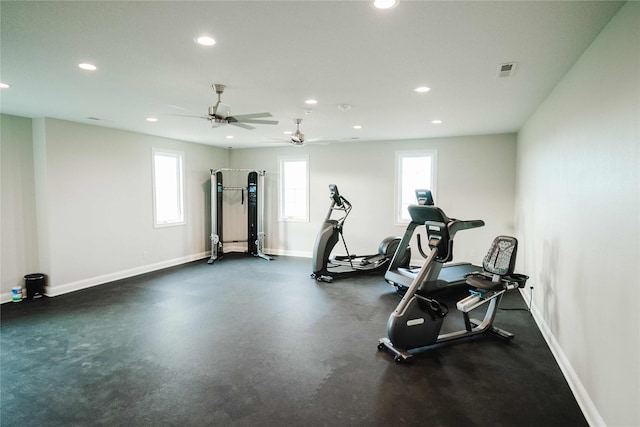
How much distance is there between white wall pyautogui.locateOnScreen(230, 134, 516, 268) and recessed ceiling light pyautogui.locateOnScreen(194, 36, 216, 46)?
5100 mm

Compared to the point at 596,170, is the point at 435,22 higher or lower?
higher

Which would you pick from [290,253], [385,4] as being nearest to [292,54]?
[385,4]

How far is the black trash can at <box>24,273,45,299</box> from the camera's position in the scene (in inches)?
187

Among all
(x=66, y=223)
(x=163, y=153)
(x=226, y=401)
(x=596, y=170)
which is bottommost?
(x=226, y=401)

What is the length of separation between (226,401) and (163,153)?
5.49m

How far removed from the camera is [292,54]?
2.58 meters

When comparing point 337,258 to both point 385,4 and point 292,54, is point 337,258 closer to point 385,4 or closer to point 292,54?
point 292,54

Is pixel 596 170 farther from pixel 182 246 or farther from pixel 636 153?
pixel 182 246

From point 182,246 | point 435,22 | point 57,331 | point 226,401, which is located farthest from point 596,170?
point 182,246

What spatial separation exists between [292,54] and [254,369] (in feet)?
8.44

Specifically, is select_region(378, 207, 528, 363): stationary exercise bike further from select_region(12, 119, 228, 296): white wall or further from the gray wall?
select_region(12, 119, 228, 296): white wall

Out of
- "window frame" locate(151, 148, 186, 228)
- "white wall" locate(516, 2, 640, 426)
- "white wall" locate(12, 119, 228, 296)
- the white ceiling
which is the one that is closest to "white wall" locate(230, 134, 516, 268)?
"window frame" locate(151, 148, 186, 228)

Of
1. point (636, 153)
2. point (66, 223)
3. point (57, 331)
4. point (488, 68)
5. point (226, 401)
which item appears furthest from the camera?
point (66, 223)

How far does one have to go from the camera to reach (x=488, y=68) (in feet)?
9.45
